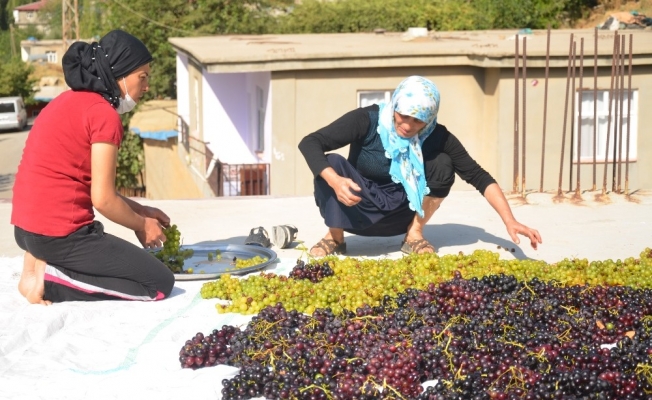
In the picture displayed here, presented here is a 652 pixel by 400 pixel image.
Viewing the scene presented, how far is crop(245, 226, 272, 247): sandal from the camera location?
19.3ft

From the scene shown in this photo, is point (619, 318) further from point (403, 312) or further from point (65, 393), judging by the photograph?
point (65, 393)

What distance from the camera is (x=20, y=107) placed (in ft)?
132

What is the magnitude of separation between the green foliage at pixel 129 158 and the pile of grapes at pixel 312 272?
67.5ft

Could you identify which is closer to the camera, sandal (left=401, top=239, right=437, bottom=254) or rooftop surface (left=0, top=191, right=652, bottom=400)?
rooftop surface (left=0, top=191, right=652, bottom=400)

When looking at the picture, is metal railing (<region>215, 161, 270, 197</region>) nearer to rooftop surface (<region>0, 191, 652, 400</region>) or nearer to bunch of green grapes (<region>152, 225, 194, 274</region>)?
rooftop surface (<region>0, 191, 652, 400</region>)

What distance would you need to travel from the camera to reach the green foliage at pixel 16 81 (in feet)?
144

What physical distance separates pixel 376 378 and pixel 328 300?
107 centimetres

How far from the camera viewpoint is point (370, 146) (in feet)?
18.1

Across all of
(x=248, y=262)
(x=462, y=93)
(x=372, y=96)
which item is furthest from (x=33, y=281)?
(x=462, y=93)

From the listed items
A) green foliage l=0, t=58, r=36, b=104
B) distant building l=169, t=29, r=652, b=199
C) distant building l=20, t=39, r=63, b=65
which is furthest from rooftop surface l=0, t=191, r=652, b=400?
distant building l=20, t=39, r=63, b=65

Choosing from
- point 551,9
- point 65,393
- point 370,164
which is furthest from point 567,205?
point 551,9

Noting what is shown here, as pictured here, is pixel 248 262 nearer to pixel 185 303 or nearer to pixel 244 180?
pixel 185 303

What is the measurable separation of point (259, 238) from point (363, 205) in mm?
788

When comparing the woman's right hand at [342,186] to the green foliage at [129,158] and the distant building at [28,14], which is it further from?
the distant building at [28,14]
